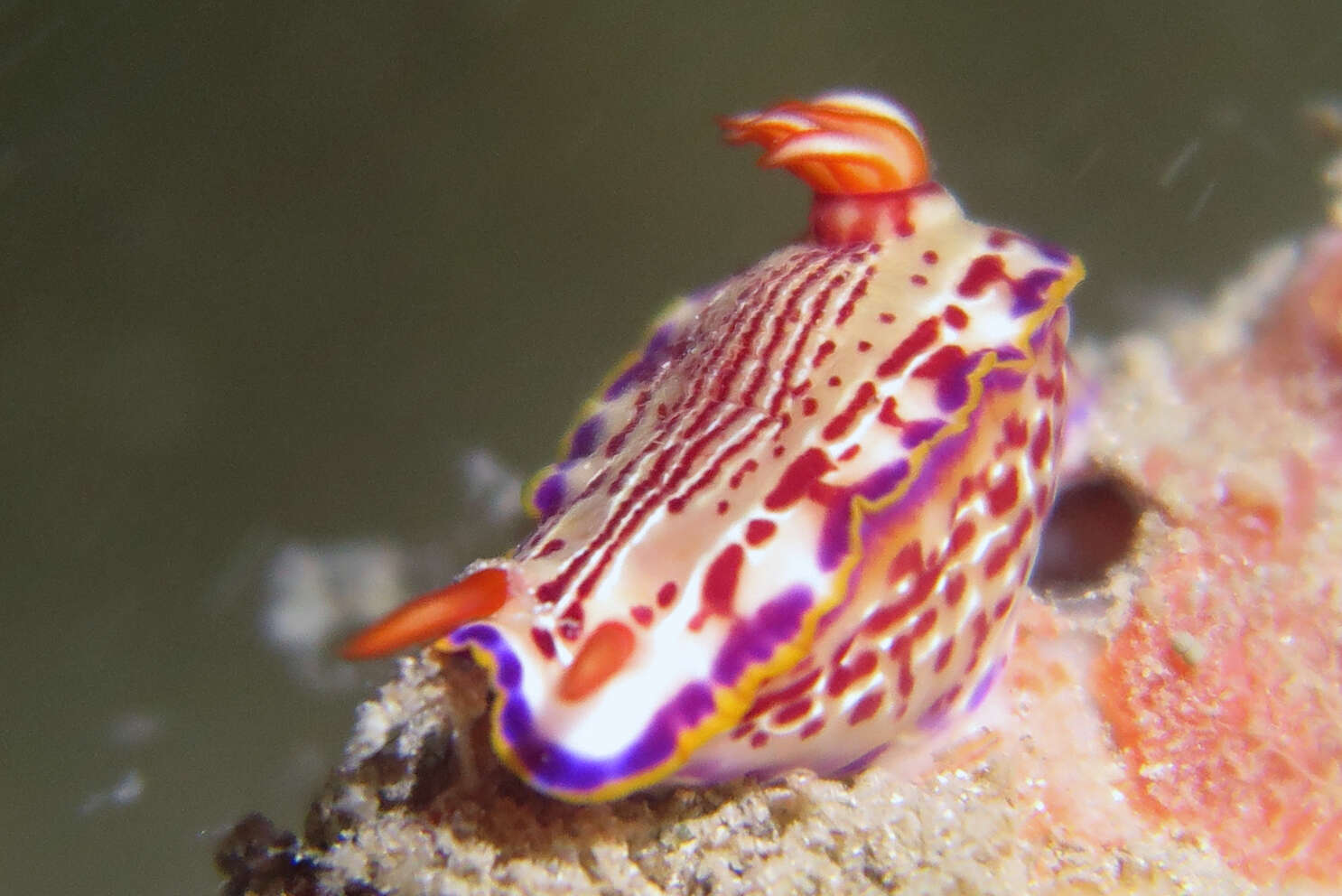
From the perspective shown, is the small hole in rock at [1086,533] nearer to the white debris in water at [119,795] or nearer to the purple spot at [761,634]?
the purple spot at [761,634]

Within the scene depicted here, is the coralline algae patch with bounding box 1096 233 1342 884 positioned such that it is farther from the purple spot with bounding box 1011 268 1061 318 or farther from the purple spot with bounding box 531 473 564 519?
the purple spot with bounding box 531 473 564 519

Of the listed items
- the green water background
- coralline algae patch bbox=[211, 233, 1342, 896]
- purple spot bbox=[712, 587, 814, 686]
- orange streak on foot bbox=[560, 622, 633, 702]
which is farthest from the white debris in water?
purple spot bbox=[712, 587, 814, 686]

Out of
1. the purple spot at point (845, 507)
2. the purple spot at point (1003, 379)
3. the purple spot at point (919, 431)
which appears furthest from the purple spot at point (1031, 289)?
the purple spot at point (845, 507)

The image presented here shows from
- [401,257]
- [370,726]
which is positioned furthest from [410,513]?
[370,726]

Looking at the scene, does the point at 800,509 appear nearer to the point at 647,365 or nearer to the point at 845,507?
the point at 845,507

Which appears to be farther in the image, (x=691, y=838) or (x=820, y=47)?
(x=820, y=47)

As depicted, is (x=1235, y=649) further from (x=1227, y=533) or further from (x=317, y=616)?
(x=317, y=616)
